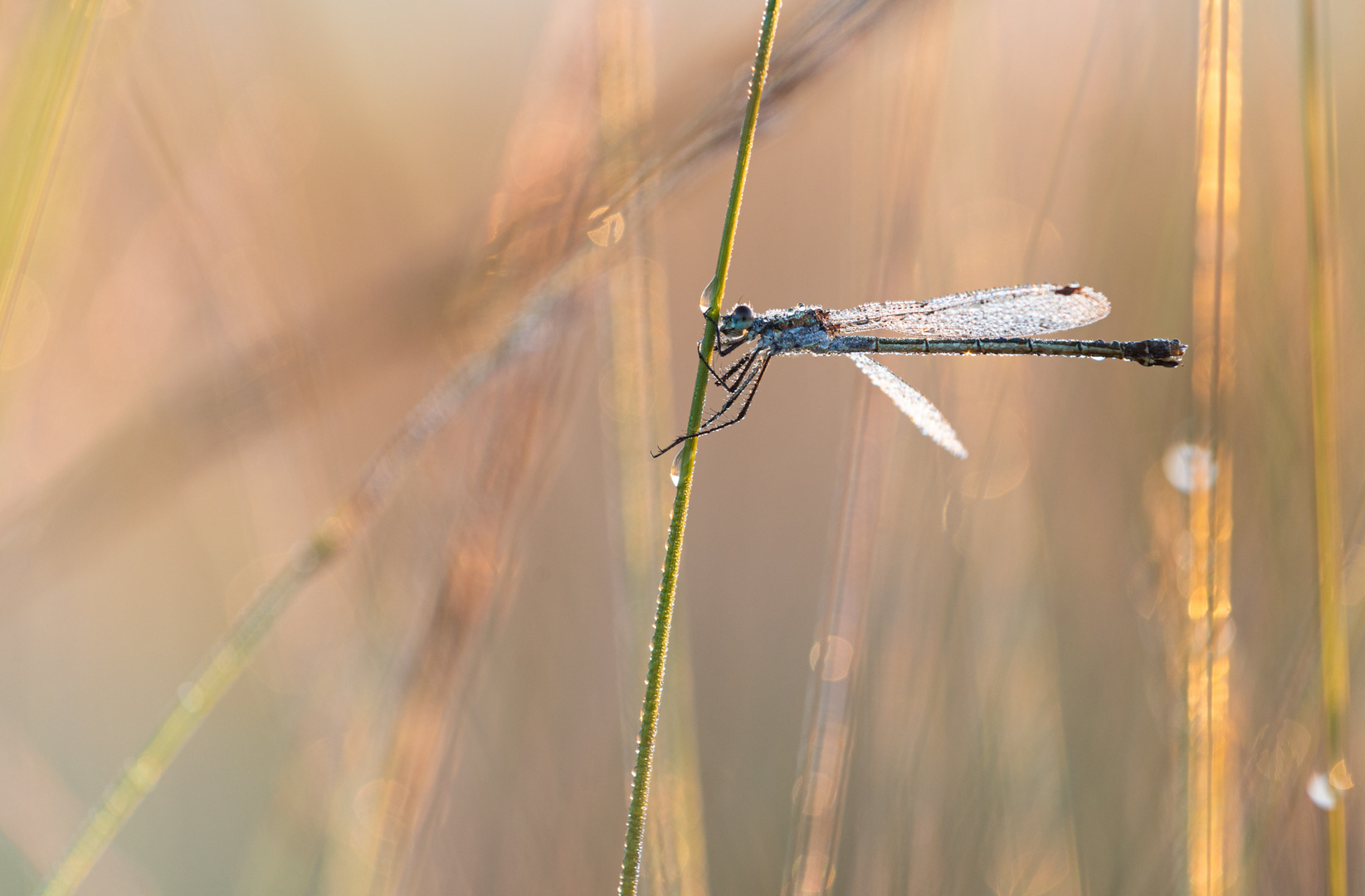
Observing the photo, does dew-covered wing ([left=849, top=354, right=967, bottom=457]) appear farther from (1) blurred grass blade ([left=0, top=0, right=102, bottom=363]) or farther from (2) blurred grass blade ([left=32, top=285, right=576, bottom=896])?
(1) blurred grass blade ([left=0, top=0, right=102, bottom=363])

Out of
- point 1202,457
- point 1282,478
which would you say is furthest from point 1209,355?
point 1282,478

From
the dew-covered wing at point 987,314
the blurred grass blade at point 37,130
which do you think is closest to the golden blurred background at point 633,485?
the blurred grass blade at point 37,130

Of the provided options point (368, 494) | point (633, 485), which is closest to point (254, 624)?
point (368, 494)

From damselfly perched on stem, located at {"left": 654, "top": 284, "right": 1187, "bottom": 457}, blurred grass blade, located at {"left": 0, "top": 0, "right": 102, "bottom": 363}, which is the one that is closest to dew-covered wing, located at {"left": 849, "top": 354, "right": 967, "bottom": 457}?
damselfly perched on stem, located at {"left": 654, "top": 284, "right": 1187, "bottom": 457}

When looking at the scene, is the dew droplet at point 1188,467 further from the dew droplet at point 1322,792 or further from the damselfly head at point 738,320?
the damselfly head at point 738,320

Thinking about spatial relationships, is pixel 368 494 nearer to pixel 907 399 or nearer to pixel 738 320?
pixel 738 320
